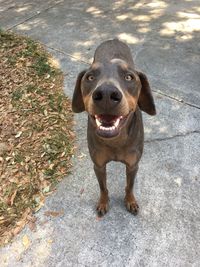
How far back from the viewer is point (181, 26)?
7.17 meters

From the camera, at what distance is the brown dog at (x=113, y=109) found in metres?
2.79

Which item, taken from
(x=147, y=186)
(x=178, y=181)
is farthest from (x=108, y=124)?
(x=178, y=181)

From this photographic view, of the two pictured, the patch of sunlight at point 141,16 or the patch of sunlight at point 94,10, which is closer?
the patch of sunlight at point 141,16

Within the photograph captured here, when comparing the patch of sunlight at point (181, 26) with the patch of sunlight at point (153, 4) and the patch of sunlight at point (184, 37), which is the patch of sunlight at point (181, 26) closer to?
the patch of sunlight at point (184, 37)

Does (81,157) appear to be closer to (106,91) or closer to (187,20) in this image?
(106,91)

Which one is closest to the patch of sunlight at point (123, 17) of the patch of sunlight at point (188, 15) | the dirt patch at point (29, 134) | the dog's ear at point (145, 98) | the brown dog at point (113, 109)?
the patch of sunlight at point (188, 15)

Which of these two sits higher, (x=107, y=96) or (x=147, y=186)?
(x=107, y=96)

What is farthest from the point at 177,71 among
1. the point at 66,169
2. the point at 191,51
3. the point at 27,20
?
the point at 27,20

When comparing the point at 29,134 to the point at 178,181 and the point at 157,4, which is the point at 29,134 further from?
the point at 157,4

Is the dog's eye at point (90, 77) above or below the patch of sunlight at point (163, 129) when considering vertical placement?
above

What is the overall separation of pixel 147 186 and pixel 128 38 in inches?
141

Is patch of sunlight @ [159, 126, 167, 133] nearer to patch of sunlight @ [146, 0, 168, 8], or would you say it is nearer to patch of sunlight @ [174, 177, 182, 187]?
patch of sunlight @ [174, 177, 182, 187]

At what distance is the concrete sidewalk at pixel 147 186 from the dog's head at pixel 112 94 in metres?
1.12

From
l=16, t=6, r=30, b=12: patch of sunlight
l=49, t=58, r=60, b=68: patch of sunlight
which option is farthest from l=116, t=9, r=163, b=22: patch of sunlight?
l=16, t=6, r=30, b=12: patch of sunlight
